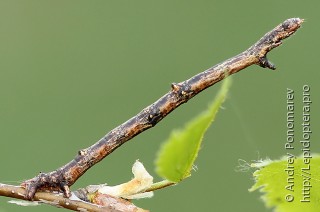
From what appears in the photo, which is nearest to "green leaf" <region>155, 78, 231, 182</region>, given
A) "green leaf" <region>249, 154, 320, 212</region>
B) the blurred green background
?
"green leaf" <region>249, 154, 320, 212</region>

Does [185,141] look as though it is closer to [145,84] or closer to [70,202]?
[70,202]

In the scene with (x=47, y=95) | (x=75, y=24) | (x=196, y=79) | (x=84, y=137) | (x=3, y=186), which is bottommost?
(x=3, y=186)

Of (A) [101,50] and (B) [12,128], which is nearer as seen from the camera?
(B) [12,128]

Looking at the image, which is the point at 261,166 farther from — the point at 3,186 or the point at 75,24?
the point at 75,24

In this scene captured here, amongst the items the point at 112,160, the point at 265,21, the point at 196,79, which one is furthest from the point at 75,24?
the point at 196,79

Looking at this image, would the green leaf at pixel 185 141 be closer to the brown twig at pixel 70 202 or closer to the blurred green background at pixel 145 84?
the brown twig at pixel 70 202

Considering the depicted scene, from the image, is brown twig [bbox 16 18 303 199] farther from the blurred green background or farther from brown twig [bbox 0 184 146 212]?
the blurred green background
